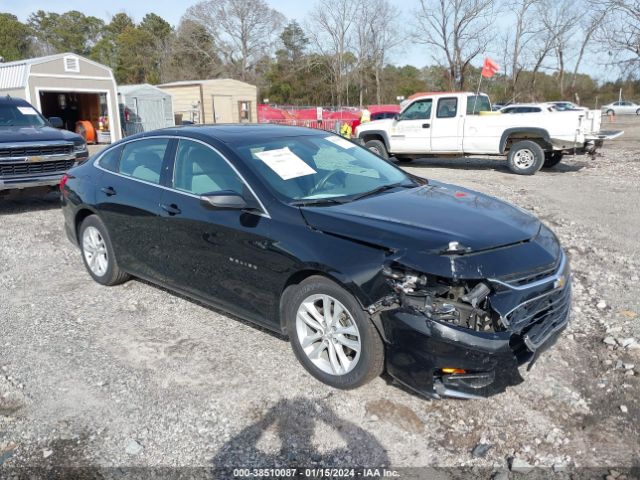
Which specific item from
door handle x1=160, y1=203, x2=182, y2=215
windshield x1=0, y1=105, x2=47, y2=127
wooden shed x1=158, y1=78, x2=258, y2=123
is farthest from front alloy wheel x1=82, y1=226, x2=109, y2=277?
wooden shed x1=158, y1=78, x2=258, y2=123

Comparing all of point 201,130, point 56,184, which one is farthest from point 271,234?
point 56,184

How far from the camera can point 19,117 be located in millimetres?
9883

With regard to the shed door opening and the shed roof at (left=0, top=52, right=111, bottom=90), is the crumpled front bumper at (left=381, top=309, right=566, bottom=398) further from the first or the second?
the shed door opening

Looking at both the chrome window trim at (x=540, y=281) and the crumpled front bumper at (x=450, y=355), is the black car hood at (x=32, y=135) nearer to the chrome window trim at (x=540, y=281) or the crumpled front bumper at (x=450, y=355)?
the crumpled front bumper at (x=450, y=355)

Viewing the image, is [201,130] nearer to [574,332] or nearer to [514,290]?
[514,290]

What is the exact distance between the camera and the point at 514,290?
306 centimetres

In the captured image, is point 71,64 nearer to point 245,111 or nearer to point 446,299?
point 245,111

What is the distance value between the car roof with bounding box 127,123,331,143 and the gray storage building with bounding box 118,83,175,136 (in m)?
25.4

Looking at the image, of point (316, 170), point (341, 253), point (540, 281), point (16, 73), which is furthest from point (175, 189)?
point (16, 73)

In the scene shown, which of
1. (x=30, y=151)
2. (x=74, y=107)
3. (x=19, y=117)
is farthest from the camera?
(x=74, y=107)

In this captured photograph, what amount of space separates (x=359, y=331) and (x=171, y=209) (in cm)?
198

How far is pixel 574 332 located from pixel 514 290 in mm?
1649

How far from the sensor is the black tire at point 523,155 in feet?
42.0

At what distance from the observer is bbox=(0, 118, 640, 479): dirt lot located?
9.67 feet
